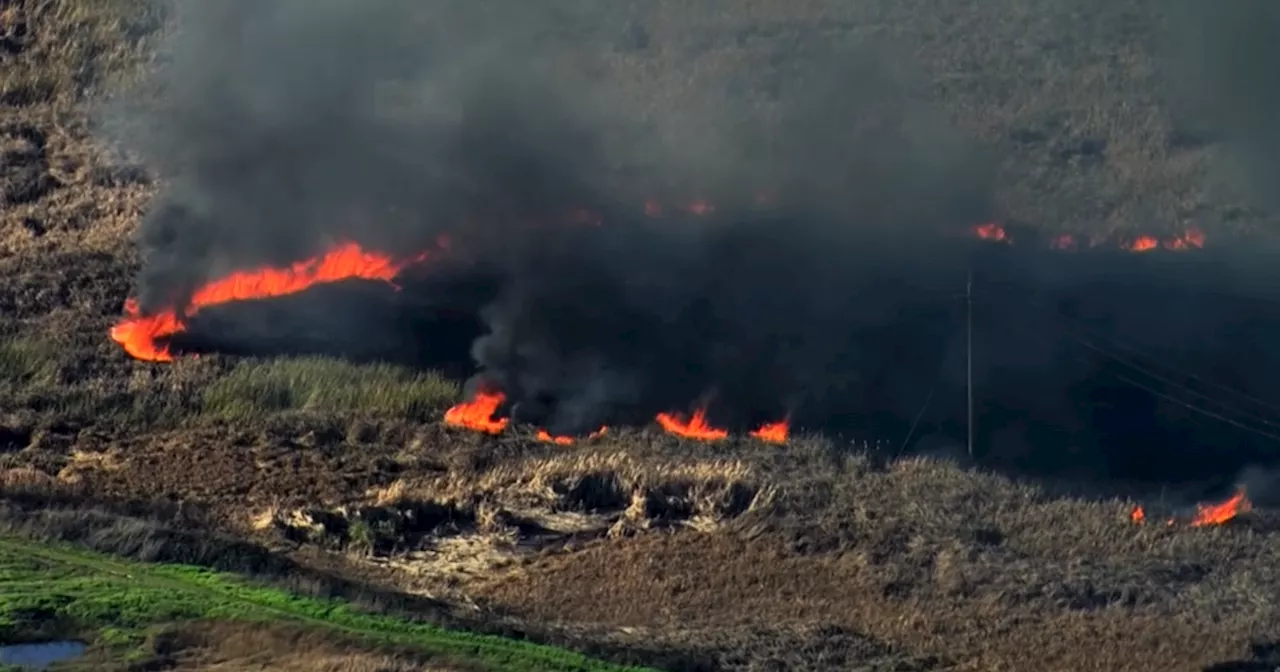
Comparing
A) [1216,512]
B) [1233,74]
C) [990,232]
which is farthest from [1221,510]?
[1233,74]

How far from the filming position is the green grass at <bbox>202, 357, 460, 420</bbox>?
103ft

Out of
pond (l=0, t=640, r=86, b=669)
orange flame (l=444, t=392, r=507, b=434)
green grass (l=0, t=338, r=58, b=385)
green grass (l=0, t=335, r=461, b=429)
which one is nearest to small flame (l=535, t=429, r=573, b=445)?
orange flame (l=444, t=392, r=507, b=434)

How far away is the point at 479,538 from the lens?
87.2ft

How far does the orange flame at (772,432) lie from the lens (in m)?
30.7

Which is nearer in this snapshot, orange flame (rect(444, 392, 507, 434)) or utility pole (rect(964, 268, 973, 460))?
orange flame (rect(444, 392, 507, 434))

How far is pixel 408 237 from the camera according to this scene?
117 ft

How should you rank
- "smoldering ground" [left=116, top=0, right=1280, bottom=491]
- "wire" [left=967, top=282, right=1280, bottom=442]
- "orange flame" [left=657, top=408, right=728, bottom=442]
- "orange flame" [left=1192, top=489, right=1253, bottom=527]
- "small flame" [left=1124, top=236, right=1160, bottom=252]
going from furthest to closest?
"small flame" [left=1124, top=236, right=1160, bottom=252]
"wire" [left=967, top=282, right=1280, bottom=442]
"smoldering ground" [left=116, top=0, right=1280, bottom=491]
"orange flame" [left=657, top=408, right=728, bottom=442]
"orange flame" [left=1192, top=489, right=1253, bottom=527]

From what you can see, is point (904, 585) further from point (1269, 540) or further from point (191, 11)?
point (191, 11)

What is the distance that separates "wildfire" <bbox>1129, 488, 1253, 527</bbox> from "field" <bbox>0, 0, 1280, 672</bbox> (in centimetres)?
39

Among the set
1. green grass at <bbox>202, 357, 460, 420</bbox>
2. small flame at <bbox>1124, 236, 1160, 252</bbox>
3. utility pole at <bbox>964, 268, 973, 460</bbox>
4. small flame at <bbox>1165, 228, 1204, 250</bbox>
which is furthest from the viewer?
small flame at <bbox>1165, 228, 1204, 250</bbox>

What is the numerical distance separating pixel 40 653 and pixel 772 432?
1521 centimetres

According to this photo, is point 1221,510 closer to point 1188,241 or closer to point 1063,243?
point 1063,243

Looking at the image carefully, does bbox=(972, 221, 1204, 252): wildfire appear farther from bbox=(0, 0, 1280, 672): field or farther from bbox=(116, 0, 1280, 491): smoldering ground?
bbox=(0, 0, 1280, 672): field

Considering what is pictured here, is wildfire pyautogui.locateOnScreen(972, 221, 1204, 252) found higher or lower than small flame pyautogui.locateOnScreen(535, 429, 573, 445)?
higher
